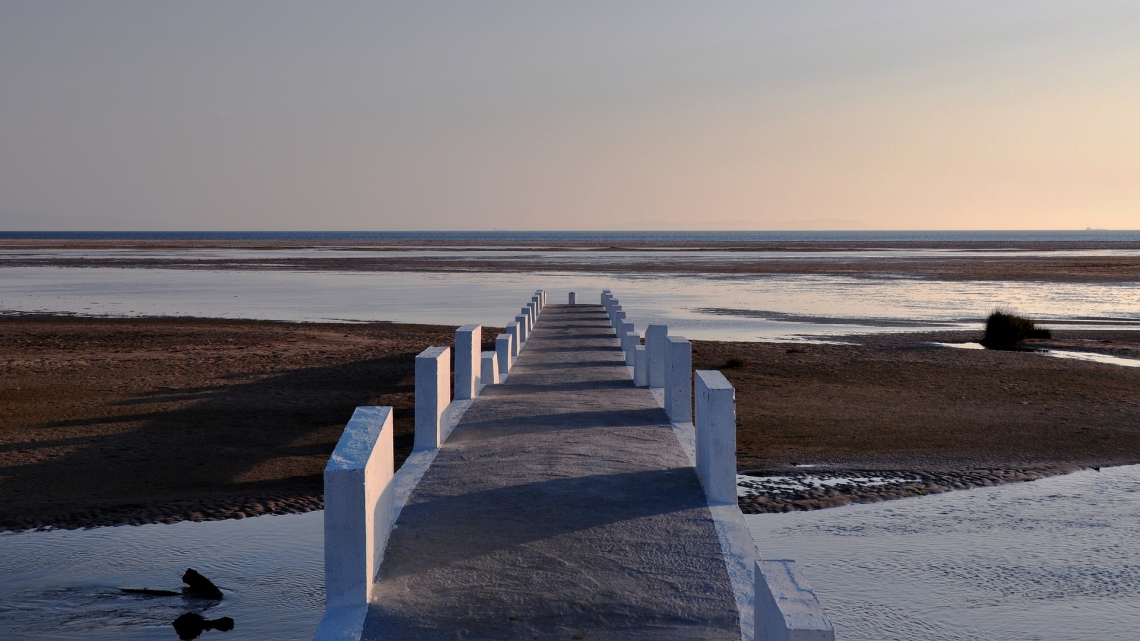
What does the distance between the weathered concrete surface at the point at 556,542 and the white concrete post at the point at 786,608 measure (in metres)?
0.63

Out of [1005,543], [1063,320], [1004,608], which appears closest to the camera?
[1004,608]

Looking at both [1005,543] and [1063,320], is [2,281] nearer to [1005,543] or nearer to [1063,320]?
[1063,320]

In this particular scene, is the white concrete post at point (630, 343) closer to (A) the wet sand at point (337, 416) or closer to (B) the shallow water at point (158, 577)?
(A) the wet sand at point (337, 416)

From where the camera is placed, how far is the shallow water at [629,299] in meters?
29.5

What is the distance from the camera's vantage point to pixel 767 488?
1122cm

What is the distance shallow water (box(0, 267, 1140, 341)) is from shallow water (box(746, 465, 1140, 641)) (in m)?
14.3

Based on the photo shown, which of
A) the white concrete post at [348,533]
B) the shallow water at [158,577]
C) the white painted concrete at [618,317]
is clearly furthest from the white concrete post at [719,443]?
the white painted concrete at [618,317]

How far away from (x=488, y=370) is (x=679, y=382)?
131 inches

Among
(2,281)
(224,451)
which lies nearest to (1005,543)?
(224,451)

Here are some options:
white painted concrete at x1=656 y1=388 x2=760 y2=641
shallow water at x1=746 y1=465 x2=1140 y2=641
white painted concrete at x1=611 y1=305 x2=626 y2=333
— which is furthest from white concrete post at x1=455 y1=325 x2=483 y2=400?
white painted concrete at x1=611 y1=305 x2=626 y2=333

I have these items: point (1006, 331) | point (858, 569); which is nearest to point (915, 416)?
point (858, 569)

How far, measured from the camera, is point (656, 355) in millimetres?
12039

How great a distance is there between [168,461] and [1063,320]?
26.1m

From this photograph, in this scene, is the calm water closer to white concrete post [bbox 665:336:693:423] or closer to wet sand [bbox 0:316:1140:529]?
wet sand [bbox 0:316:1140:529]
